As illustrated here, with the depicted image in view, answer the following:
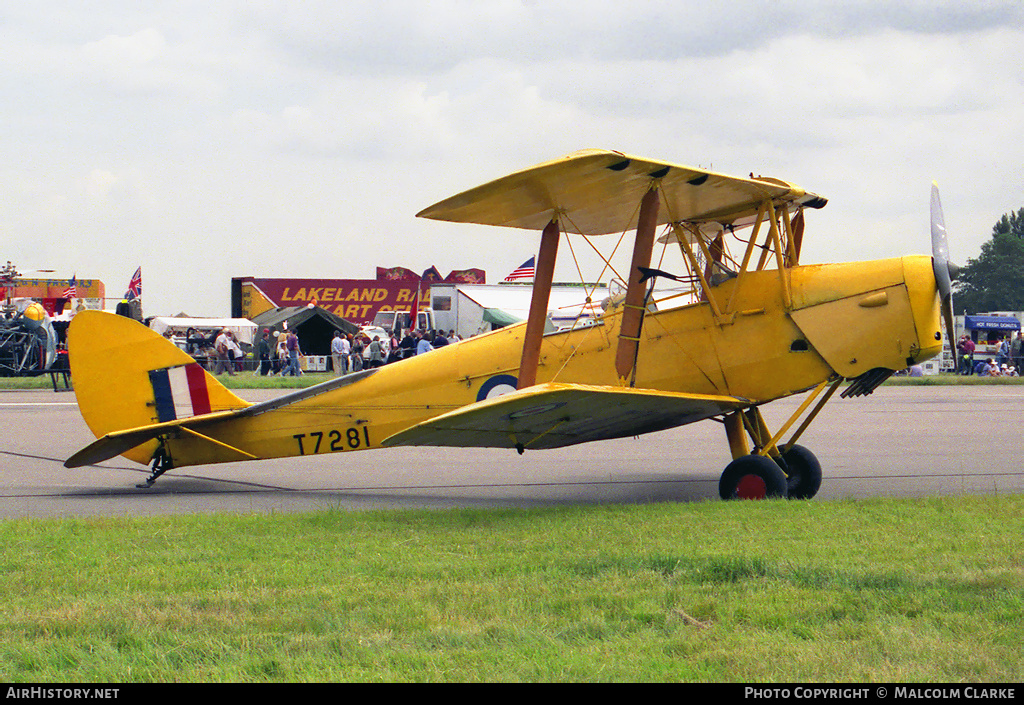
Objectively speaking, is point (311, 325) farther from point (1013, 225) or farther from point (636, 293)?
point (1013, 225)

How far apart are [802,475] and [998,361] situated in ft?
94.7

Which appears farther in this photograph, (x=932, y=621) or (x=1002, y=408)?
(x=1002, y=408)

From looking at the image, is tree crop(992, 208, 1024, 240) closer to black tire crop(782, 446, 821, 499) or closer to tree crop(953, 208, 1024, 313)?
tree crop(953, 208, 1024, 313)

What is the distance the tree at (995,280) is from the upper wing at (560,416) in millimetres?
70182

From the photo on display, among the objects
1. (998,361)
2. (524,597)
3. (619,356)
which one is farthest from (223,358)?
(524,597)

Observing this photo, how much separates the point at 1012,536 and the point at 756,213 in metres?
3.82

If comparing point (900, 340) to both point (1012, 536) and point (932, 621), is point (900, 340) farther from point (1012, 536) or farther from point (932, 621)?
point (932, 621)

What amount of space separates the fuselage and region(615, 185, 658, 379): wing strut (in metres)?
0.20

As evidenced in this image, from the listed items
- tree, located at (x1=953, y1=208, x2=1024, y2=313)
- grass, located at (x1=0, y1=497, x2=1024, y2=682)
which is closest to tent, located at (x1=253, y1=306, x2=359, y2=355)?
grass, located at (x1=0, y1=497, x2=1024, y2=682)

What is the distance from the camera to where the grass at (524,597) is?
12.1ft

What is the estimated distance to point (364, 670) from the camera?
3.65 m

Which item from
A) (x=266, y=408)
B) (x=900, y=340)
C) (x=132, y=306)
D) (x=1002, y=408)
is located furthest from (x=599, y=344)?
(x=132, y=306)

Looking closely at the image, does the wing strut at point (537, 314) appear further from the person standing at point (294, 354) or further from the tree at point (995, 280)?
the tree at point (995, 280)

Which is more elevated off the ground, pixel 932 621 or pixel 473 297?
pixel 473 297
